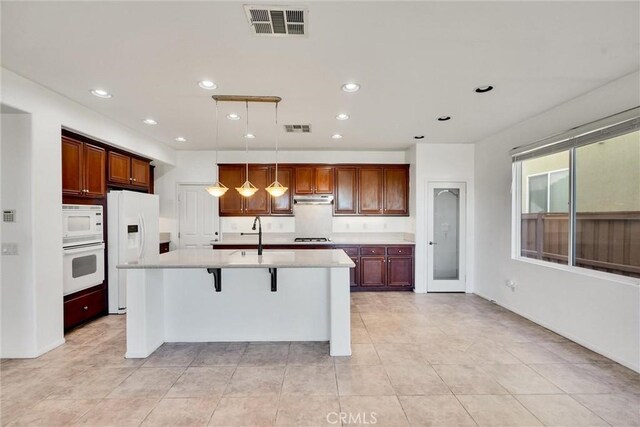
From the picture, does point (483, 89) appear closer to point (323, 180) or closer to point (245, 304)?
point (323, 180)

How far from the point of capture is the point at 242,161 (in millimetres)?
5715

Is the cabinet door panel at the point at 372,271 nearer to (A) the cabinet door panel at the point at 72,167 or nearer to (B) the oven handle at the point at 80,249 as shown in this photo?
(B) the oven handle at the point at 80,249

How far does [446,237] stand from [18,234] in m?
5.61

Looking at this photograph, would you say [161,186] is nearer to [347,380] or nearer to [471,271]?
[347,380]

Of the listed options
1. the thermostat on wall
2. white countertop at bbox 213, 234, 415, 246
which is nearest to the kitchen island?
the thermostat on wall

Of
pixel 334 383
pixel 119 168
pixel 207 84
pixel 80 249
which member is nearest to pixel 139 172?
pixel 119 168

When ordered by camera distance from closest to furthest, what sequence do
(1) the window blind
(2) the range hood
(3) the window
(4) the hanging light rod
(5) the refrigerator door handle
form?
(1) the window blind → (3) the window → (4) the hanging light rod → (5) the refrigerator door handle → (2) the range hood

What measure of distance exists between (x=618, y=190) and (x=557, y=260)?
3.51 feet

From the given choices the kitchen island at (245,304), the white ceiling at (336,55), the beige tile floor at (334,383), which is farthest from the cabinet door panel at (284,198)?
the beige tile floor at (334,383)

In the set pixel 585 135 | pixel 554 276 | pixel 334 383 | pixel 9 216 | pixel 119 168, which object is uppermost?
pixel 585 135

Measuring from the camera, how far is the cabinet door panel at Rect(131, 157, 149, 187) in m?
4.65

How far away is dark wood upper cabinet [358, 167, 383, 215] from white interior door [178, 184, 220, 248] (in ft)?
9.30

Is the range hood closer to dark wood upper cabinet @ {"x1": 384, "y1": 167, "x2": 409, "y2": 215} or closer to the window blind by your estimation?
dark wood upper cabinet @ {"x1": 384, "y1": 167, "x2": 409, "y2": 215}

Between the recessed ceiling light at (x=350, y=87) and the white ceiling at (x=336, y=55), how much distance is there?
0.08 meters
